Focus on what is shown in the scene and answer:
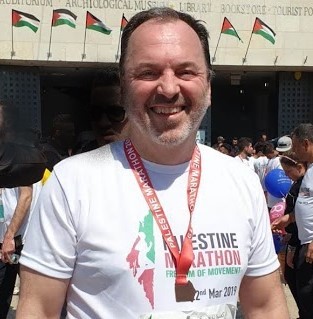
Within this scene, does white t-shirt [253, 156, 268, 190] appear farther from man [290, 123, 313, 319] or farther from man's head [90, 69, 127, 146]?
man's head [90, 69, 127, 146]

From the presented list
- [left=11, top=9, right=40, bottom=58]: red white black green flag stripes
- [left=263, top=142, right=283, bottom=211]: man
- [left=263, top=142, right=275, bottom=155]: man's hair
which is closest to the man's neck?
[left=263, top=142, right=283, bottom=211]: man

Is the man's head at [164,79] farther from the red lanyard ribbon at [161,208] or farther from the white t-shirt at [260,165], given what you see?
the white t-shirt at [260,165]

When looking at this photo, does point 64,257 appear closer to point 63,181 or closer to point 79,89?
point 63,181

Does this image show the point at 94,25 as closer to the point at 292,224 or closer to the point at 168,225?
the point at 292,224

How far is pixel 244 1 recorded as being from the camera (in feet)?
51.4

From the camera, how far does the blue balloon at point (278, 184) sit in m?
6.44

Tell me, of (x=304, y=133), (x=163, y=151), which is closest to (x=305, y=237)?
(x=304, y=133)

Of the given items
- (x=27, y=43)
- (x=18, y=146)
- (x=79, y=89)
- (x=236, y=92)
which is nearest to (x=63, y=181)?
(x=18, y=146)

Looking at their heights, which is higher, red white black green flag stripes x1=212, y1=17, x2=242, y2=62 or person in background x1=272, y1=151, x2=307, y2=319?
red white black green flag stripes x1=212, y1=17, x2=242, y2=62

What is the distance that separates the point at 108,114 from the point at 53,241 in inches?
48.0

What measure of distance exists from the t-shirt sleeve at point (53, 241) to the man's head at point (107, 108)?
42.1 inches

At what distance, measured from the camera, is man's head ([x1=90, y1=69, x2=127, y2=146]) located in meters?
2.55

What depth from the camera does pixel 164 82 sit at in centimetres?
153

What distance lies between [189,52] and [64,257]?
0.64 meters
